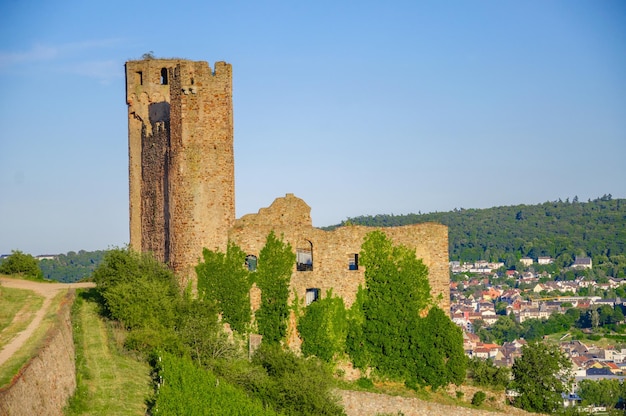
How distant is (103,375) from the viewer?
2822 centimetres

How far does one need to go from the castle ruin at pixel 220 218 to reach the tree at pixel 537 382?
12.0 ft

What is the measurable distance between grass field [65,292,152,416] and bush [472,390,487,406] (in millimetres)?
10490

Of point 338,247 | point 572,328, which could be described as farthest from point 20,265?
point 572,328

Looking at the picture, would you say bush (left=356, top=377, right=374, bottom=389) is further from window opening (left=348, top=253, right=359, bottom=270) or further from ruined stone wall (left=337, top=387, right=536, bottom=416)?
window opening (left=348, top=253, right=359, bottom=270)

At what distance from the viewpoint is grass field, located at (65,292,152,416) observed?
25500 mm

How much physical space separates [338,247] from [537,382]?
775 centimetres

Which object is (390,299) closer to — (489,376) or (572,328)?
(489,376)

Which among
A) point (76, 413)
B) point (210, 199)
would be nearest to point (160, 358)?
point (76, 413)

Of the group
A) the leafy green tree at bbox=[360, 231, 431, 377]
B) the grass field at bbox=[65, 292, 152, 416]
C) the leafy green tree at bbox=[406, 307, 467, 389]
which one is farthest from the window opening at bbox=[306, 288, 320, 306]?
the grass field at bbox=[65, 292, 152, 416]

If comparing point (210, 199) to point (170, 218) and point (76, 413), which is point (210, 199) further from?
point (76, 413)

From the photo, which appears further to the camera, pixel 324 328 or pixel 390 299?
pixel 390 299

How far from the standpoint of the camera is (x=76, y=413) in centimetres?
2438

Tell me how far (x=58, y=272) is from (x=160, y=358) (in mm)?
74047

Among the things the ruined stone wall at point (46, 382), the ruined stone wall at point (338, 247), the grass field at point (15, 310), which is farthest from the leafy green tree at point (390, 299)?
the ruined stone wall at point (46, 382)
